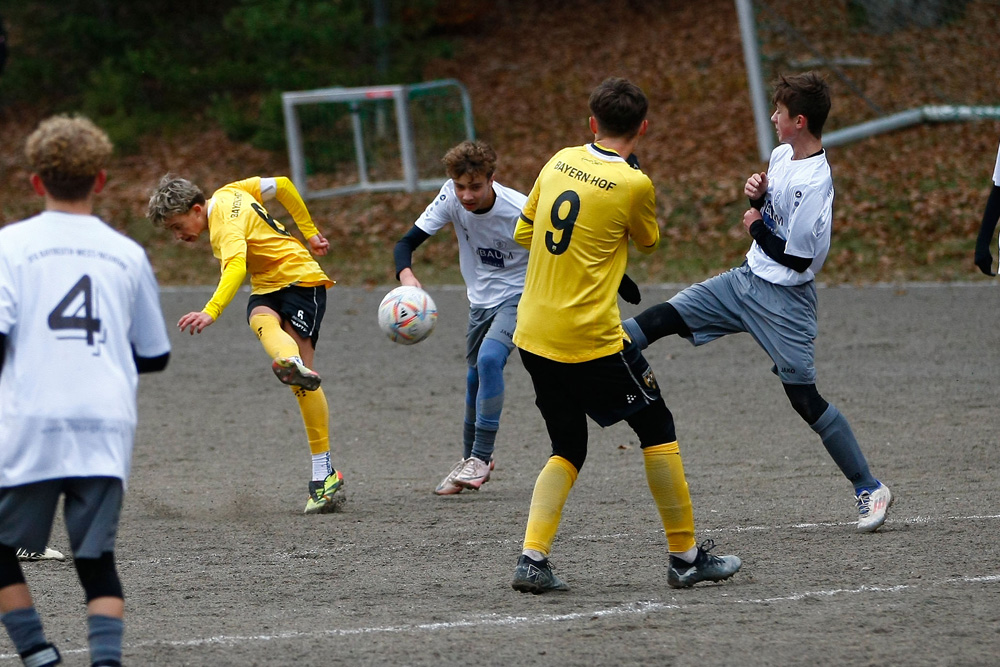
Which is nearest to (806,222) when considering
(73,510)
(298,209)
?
(298,209)

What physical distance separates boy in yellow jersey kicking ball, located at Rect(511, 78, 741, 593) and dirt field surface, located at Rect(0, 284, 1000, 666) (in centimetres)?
26

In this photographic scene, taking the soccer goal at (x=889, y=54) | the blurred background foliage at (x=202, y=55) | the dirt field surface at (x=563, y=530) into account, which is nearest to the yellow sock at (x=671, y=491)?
the dirt field surface at (x=563, y=530)

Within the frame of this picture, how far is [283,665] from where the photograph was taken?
4.28 meters

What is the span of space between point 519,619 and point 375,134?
1670 cm

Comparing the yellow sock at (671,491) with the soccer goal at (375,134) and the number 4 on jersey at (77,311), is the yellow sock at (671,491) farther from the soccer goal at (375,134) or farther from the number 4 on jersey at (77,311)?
the soccer goal at (375,134)

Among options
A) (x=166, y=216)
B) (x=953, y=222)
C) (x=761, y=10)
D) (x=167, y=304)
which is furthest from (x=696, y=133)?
→ (x=166, y=216)

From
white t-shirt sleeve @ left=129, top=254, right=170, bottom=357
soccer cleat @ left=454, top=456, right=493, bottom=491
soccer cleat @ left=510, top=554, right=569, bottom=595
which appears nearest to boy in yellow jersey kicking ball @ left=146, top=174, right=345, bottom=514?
soccer cleat @ left=454, top=456, right=493, bottom=491

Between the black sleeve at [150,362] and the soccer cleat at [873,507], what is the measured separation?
3458 mm

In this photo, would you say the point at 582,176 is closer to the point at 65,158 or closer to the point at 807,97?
the point at 807,97

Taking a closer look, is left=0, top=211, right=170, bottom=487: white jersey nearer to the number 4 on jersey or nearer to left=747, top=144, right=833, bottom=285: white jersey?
the number 4 on jersey

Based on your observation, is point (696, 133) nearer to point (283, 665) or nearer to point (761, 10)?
point (761, 10)

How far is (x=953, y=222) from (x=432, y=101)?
8498 mm

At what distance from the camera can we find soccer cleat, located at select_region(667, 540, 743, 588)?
16.8 ft

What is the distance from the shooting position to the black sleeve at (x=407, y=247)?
7.08 metres
